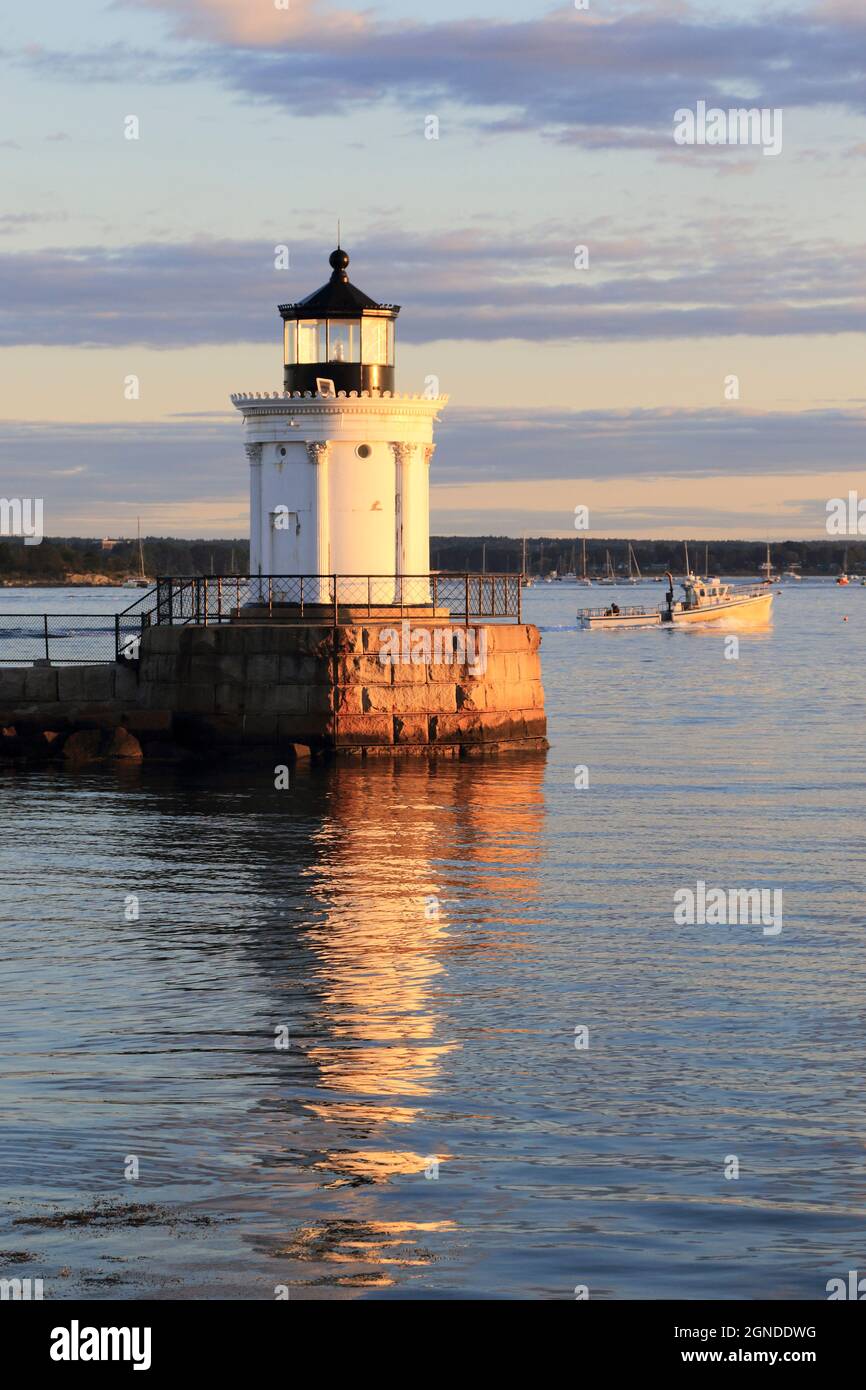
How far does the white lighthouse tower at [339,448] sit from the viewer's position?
34.1 metres

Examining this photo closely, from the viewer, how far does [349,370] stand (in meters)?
34.3

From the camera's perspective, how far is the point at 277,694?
33188 mm

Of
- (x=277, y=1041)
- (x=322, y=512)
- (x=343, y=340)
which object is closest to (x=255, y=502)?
(x=322, y=512)

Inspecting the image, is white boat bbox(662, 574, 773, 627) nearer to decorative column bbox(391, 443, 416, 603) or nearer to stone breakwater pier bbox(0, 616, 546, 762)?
decorative column bbox(391, 443, 416, 603)

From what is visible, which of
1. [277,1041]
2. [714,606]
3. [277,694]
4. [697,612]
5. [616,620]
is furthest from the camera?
[714,606]

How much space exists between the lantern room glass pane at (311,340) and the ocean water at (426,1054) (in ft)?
32.8

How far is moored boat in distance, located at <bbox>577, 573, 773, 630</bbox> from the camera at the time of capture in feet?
401

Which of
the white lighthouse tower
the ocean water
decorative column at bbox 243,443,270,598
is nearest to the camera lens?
the ocean water

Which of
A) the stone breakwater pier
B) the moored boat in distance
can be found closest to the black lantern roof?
the stone breakwater pier

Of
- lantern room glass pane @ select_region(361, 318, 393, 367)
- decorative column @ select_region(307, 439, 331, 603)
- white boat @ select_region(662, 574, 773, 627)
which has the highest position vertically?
lantern room glass pane @ select_region(361, 318, 393, 367)

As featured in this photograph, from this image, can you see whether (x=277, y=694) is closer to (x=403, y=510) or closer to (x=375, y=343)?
(x=403, y=510)

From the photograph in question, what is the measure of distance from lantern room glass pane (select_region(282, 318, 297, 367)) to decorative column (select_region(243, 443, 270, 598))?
164 cm

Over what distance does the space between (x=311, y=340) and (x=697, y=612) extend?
9404 cm
